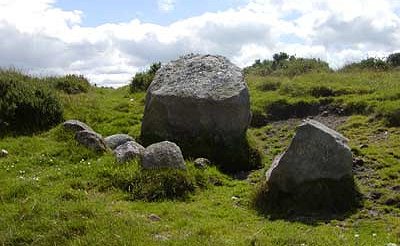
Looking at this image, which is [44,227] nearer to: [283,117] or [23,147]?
[23,147]

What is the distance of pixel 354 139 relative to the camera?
1448 centimetres

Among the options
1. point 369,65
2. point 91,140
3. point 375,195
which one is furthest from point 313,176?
point 369,65

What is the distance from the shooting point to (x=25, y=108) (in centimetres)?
1642

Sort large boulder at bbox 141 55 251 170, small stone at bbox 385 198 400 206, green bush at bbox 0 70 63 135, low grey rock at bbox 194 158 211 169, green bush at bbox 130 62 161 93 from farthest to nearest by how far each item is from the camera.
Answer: green bush at bbox 130 62 161 93 → green bush at bbox 0 70 63 135 → large boulder at bbox 141 55 251 170 → low grey rock at bbox 194 158 211 169 → small stone at bbox 385 198 400 206

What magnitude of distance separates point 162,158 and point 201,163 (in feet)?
5.02

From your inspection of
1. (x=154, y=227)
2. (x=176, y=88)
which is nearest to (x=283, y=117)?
(x=176, y=88)

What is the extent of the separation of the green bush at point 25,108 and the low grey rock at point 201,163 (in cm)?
561

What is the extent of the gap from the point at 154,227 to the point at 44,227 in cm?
169

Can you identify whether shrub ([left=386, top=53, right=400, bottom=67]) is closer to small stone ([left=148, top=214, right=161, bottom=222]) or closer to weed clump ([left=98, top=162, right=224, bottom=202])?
weed clump ([left=98, top=162, right=224, bottom=202])

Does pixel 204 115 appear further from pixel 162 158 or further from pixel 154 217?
pixel 154 217

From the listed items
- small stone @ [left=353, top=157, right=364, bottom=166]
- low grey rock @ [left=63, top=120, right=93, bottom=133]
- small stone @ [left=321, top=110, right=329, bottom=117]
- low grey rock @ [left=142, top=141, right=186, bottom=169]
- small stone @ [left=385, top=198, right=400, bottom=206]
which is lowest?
small stone @ [left=385, top=198, right=400, bottom=206]

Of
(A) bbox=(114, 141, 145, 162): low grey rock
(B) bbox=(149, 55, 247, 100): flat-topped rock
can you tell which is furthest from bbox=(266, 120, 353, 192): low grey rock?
(B) bbox=(149, 55, 247, 100): flat-topped rock

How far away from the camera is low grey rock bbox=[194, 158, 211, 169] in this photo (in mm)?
12750

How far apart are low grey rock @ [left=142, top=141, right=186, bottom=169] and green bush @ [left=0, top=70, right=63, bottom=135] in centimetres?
579
